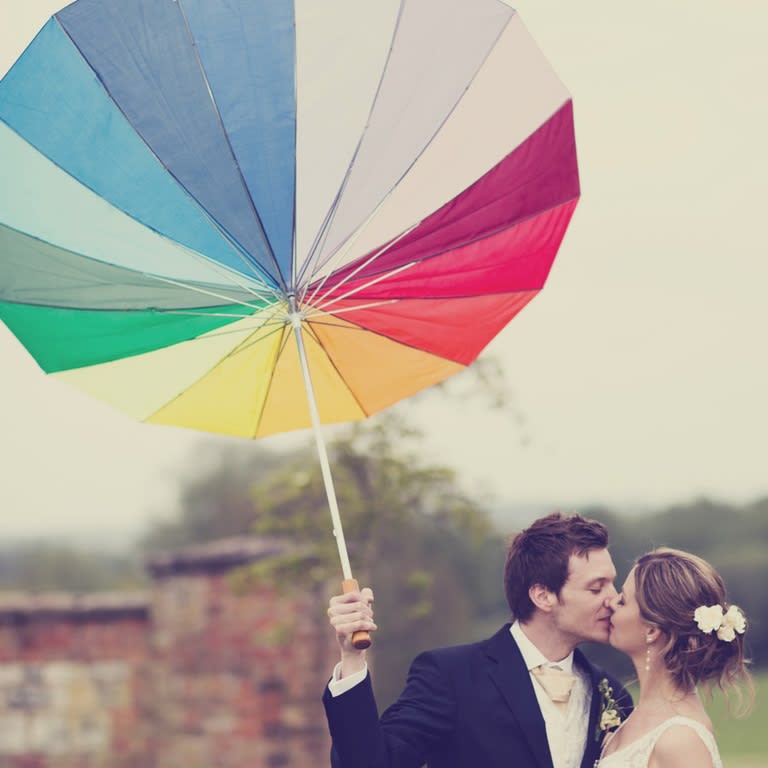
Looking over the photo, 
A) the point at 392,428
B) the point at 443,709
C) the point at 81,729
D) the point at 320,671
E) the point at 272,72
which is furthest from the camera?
the point at 81,729

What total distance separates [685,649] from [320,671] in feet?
18.6

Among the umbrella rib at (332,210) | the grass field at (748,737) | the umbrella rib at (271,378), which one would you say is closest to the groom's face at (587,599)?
the umbrella rib at (271,378)

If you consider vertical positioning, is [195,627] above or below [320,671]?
above

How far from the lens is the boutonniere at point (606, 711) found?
3275 millimetres

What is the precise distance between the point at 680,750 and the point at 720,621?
37cm

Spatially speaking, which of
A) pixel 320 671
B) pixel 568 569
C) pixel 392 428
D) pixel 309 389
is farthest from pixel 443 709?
pixel 320 671

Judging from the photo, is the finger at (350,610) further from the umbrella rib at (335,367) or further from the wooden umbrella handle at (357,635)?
the umbrella rib at (335,367)

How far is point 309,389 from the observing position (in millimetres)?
3072

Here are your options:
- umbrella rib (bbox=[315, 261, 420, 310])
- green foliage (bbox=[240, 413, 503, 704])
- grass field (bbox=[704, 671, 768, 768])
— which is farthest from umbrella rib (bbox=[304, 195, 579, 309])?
grass field (bbox=[704, 671, 768, 768])

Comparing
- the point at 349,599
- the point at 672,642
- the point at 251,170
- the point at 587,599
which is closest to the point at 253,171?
the point at 251,170

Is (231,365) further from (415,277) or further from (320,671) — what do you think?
(320,671)

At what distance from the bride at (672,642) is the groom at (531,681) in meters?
0.07

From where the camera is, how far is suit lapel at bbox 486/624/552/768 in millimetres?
3162

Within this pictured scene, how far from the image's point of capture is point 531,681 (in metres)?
3.28
